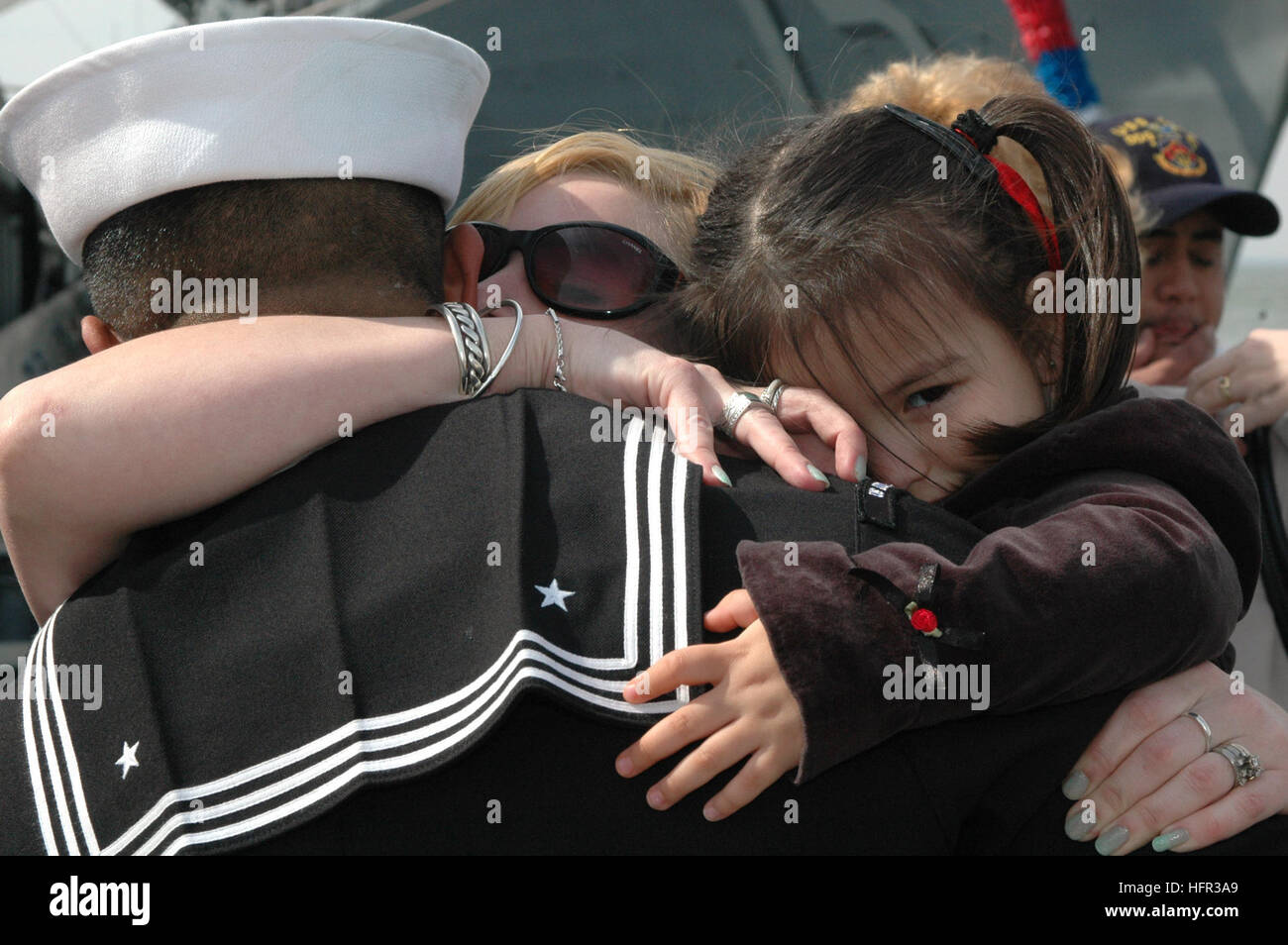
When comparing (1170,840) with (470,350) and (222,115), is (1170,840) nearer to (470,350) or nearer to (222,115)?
(470,350)

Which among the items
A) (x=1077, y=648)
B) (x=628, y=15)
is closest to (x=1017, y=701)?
(x=1077, y=648)

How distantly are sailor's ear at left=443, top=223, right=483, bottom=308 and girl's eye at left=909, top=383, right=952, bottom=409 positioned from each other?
0.63 meters

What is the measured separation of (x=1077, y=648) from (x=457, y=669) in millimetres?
593

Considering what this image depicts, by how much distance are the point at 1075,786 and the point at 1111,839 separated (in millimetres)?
64

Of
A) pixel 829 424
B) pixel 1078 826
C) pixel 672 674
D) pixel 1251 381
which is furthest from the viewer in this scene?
pixel 1251 381

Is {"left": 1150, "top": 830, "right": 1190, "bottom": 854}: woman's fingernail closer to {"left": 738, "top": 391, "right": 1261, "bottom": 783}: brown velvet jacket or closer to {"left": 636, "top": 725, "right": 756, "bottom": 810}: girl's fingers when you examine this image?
{"left": 738, "top": 391, "right": 1261, "bottom": 783}: brown velvet jacket

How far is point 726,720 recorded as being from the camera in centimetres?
123

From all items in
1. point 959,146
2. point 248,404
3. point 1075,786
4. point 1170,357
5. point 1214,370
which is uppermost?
point 959,146

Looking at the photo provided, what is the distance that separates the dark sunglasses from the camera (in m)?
1.90

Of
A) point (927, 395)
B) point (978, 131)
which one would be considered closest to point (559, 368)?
point (927, 395)

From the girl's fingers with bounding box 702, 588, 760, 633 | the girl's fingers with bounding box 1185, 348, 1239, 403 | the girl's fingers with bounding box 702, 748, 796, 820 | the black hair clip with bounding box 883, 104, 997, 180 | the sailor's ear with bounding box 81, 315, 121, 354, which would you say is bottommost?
the girl's fingers with bounding box 1185, 348, 1239, 403

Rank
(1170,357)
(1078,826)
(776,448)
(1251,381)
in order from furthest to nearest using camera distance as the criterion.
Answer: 1. (1170,357)
2. (1251,381)
3. (776,448)
4. (1078,826)

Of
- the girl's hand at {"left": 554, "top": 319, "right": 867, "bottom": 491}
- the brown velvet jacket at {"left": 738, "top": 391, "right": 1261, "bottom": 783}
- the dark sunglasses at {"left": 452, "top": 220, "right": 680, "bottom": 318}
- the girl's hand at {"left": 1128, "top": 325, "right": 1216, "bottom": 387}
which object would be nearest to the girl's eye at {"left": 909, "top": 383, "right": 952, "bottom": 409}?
the girl's hand at {"left": 554, "top": 319, "right": 867, "bottom": 491}

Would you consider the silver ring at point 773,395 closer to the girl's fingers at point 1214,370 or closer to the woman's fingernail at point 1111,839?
the woman's fingernail at point 1111,839
